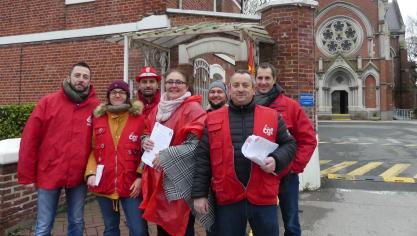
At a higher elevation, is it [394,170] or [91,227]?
[394,170]

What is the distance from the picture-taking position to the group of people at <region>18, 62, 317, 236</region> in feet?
→ 9.25

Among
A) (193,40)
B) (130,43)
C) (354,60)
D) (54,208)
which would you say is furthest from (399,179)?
(354,60)

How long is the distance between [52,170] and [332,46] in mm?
40670

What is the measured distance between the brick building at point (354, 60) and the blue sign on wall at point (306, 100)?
3408cm

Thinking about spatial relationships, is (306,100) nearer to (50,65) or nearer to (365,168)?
(365,168)

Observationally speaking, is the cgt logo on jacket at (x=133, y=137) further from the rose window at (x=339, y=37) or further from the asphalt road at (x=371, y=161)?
the rose window at (x=339, y=37)

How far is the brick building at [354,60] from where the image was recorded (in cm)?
3847

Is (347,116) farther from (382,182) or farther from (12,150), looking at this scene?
(12,150)

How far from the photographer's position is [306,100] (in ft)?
21.6

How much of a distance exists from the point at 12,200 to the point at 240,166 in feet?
11.0

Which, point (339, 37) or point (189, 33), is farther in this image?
point (339, 37)

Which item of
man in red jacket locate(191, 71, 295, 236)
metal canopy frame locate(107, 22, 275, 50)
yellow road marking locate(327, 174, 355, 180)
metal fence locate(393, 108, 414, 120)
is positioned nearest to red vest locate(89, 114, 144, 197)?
man in red jacket locate(191, 71, 295, 236)

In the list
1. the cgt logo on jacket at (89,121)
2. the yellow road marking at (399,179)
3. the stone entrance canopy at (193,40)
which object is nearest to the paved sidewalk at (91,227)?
the cgt logo on jacket at (89,121)

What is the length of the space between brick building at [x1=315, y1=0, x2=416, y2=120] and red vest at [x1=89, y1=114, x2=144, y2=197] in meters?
38.0
